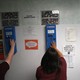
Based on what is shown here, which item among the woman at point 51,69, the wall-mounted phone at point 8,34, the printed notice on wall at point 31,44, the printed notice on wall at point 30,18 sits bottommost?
the woman at point 51,69

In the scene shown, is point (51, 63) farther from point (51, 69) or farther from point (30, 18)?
point (30, 18)

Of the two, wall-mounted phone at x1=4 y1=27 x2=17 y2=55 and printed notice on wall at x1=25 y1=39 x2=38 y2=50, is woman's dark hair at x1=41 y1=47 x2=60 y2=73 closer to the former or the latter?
printed notice on wall at x1=25 y1=39 x2=38 y2=50

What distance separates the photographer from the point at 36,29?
2018mm

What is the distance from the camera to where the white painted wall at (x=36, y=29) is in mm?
1948

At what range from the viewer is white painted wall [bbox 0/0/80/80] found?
6.39ft

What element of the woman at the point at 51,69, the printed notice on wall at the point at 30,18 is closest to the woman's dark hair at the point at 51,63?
the woman at the point at 51,69

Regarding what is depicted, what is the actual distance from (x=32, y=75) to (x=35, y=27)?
66cm

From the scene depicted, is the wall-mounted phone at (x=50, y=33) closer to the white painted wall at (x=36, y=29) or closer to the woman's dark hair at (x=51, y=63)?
the white painted wall at (x=36, y=29)

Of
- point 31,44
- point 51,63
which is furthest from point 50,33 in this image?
point 51,63

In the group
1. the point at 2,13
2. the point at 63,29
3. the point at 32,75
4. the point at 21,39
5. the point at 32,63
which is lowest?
the point at 32,75

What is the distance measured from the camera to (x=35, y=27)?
2.02 metres

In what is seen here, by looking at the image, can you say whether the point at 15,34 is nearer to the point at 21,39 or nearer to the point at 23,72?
the point at 21,39

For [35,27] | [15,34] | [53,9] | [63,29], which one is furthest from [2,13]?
[63,29]

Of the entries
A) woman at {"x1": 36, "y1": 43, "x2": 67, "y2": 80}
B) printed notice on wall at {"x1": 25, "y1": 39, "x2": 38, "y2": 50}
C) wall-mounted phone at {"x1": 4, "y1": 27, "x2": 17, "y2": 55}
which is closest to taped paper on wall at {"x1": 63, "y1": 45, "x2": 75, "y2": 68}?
printed notice on wall at {"x1": 25, "y1": 39, "x2": 38, "y2": 50}
